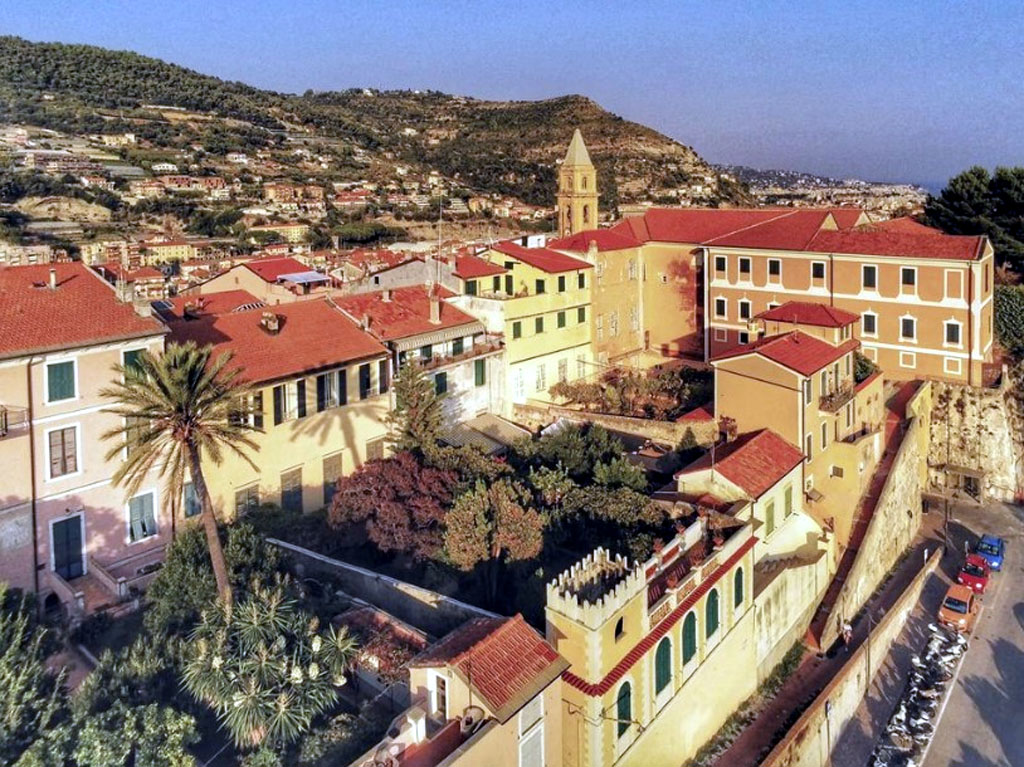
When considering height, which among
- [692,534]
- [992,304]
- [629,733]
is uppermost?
[992,304]

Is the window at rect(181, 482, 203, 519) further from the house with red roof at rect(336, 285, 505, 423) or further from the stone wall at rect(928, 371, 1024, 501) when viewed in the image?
the stone wall at rect(928, 371, 1024, 501)

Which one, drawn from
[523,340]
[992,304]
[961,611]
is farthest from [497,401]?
[992,304]

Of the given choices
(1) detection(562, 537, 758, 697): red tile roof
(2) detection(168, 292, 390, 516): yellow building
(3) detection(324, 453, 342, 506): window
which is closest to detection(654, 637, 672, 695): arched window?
(1) detection(562, 537, 758, 697): red tile roof

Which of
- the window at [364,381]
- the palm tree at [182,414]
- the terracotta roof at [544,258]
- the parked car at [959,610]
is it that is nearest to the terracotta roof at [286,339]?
the window at [364,381]

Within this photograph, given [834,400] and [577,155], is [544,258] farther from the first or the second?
[834,400]

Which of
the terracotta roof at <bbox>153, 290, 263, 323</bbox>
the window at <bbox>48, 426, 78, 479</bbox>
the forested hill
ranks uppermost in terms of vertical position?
the forested hill

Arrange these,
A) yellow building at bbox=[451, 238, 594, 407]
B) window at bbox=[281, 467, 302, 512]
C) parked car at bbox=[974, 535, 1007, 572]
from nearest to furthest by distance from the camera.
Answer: window at bbox=[281, 467, 302, 512]
parked car at bbox=[974, 535, 1007, 572]
yellow building at bbox=[451, 238, 594, 407]

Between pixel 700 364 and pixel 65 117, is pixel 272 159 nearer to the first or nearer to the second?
pixel 65 117
